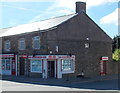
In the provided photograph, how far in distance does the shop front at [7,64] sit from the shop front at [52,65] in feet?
14.6

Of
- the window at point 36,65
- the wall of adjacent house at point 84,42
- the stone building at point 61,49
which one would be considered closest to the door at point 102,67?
the stone building at point 61,49

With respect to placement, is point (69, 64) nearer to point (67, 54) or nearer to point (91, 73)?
point (67, 54)

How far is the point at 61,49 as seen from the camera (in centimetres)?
2942

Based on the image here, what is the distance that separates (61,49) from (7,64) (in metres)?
10.1

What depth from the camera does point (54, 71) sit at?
28.6 meters

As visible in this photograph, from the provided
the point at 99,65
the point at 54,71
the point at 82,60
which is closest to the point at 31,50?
the point at 54,71

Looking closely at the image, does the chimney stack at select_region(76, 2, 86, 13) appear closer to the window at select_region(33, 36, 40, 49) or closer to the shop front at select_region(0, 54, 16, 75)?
the window at select_region(33, 36, 40, 49)

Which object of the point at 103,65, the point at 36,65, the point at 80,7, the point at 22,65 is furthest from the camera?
the point at 103,65

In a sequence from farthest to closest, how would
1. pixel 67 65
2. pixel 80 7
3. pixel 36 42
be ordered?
pixel 80 7 < pixel 36 42 < pixel 67 65

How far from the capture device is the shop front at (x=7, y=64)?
3416 cm

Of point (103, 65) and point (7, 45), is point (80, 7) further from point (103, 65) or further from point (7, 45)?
point (7, 45)

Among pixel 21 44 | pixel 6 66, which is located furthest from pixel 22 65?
pixel 6 66

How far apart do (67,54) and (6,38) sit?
11261 mm

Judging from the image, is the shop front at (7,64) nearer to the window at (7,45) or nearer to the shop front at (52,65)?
the window at (7,45)
